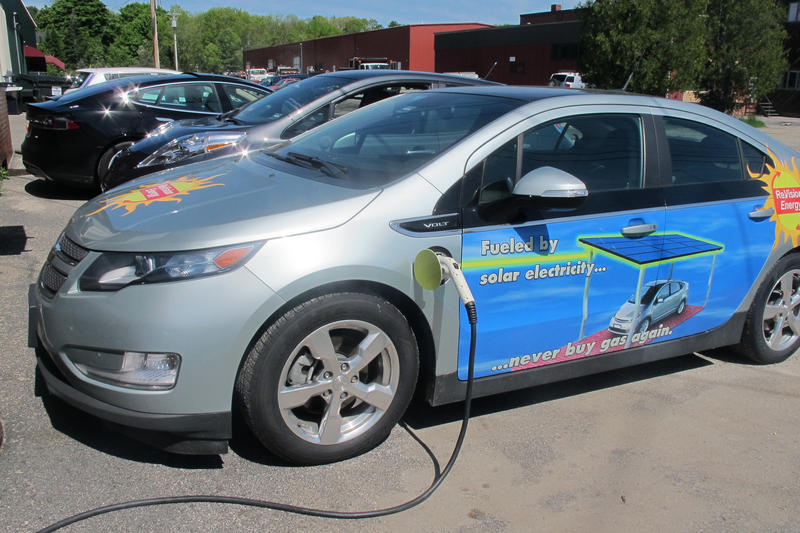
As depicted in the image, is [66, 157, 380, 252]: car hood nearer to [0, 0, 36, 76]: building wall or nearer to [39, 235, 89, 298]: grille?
[39, 235, 89, 298]: grille

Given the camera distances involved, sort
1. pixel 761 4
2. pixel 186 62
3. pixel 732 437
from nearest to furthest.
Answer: pixel 732 437 → pixel 761 4 → pixel 186 62

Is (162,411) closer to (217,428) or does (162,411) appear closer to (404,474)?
(217,428)

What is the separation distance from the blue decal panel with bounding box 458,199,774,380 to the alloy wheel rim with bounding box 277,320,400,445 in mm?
393

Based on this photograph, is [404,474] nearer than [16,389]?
Yes

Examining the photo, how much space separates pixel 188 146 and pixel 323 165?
3.79 m

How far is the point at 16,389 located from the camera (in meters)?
3.59

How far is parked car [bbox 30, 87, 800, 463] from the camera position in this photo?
8.84 ft

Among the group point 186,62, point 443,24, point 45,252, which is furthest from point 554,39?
point 186,62

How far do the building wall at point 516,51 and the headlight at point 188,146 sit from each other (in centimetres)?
4124

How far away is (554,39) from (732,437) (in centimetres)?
4803

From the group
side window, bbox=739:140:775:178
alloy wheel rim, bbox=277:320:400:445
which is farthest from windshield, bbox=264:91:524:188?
side window, bbox=739:140:775:178

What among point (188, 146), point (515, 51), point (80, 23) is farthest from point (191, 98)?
point (80, 23)

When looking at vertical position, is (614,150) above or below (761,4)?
below

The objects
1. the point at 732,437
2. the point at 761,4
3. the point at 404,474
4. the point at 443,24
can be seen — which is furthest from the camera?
the point at 443,24
